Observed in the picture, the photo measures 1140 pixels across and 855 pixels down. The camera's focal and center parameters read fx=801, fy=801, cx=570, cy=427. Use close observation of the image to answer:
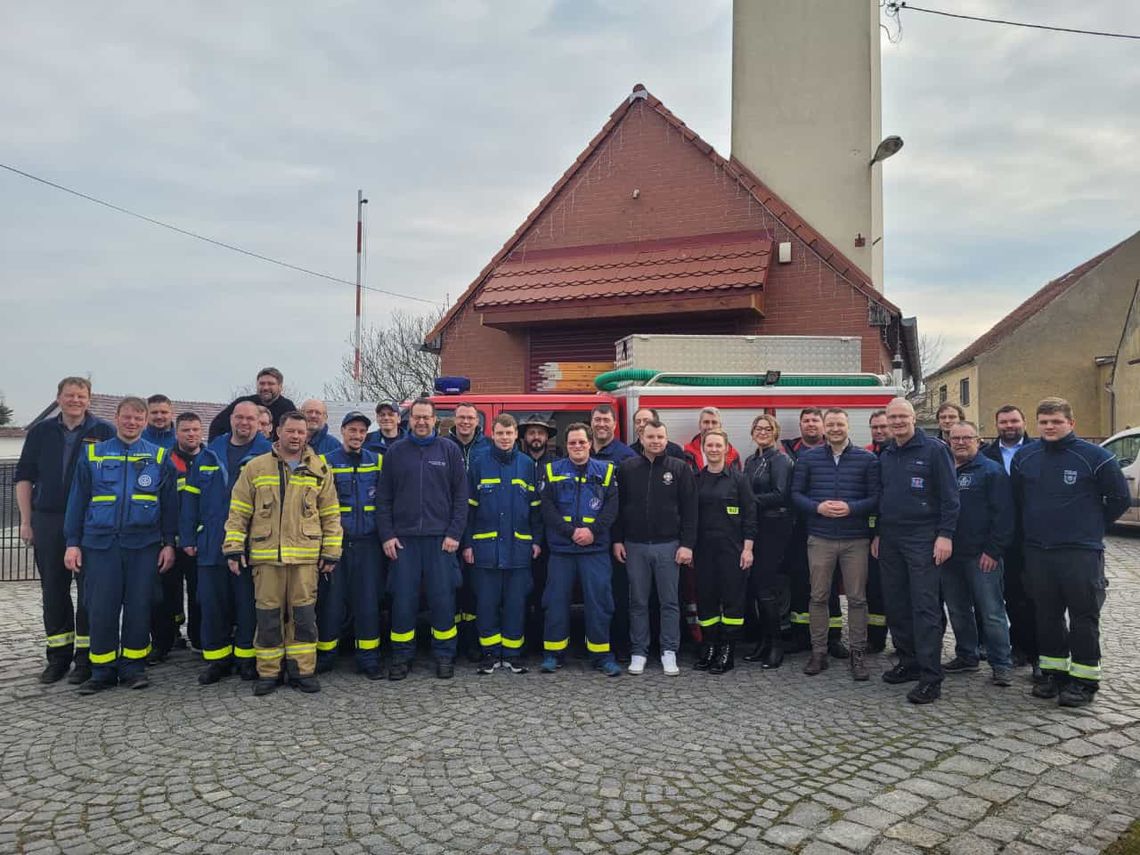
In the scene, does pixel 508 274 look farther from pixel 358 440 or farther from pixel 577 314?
pixel 358 440

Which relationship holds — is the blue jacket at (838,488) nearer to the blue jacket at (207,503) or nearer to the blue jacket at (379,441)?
the blue jacket at (379,441)

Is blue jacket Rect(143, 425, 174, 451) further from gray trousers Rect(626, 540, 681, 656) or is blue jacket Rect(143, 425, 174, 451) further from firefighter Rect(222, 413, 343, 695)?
gray trousers Rect(626, 540, 681, 656)

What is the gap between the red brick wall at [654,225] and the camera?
11.5 m

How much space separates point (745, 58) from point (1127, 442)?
944 cm

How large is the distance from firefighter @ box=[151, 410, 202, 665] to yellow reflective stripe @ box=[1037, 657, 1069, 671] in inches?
240

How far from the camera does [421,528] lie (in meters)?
5.73

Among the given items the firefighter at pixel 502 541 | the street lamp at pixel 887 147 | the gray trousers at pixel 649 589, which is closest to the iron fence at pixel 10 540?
the firefighter at pixel 502 541

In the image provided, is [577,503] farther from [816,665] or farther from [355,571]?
[816,665]

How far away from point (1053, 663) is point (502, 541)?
377cm

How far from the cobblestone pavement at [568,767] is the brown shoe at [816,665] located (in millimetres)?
89

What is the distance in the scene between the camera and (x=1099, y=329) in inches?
1223

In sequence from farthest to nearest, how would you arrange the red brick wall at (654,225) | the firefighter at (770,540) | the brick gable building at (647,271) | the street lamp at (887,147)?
the street lamp at (887,147)
the red brick wall at (654,225)
the brick gable building at (647,271)
the firefighter at (770,540)

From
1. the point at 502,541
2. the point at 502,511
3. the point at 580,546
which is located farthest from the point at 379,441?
the point at 580,546

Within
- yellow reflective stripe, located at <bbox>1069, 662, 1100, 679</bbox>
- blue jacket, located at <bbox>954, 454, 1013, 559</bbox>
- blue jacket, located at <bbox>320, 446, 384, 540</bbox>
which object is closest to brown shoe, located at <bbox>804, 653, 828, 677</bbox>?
blue jacket, located at <bbox>954, 454, 1013, 559</bbox>
